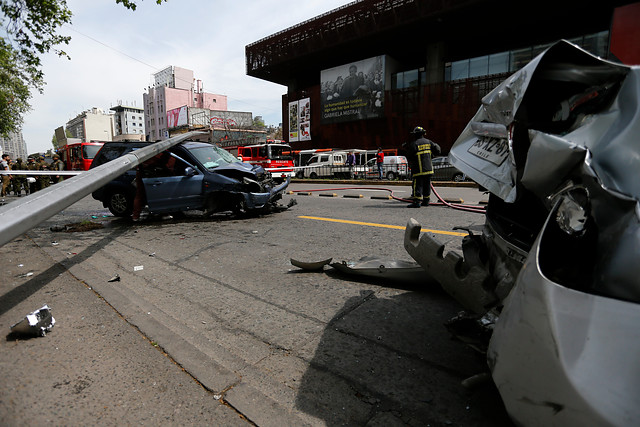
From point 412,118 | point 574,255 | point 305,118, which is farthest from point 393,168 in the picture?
point 574,255

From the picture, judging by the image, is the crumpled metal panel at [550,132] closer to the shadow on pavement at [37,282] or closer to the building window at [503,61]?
the shadow on pavement at [37,282]

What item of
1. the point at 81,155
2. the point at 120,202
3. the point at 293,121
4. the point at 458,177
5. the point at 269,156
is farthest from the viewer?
the point at 293,121

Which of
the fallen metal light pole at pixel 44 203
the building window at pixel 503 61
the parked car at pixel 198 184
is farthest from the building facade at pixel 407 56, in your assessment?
the fallen metal light pole at pixel 44 203

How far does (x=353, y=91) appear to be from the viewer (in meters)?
33.2

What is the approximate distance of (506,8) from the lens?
79.8 ft

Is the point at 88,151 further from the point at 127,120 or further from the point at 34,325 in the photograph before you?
the point at 127,120

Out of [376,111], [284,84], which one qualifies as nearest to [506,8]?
[376,111]

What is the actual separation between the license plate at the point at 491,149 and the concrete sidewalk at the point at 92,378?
1.95 meters

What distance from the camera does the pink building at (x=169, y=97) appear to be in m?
82.4

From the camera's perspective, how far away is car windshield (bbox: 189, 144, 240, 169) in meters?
7.27

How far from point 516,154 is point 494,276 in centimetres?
71

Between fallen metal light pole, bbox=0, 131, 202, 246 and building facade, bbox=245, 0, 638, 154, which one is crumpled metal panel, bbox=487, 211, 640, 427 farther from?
building facade, bbox=245, 0, 638, 154

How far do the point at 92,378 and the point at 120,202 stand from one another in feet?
22.4

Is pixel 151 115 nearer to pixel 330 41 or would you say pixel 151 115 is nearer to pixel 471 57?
pixel 330 41
